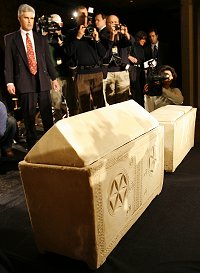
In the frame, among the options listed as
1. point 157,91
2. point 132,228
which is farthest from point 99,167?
point 157,91

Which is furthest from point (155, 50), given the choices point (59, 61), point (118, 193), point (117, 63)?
point (118, 193)

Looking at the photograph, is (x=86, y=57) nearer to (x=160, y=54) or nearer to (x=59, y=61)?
(x=59, y=61)

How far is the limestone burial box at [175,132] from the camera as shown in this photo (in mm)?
2618

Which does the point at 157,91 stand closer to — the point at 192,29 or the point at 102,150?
the point at 192,29

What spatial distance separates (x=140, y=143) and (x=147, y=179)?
280mm

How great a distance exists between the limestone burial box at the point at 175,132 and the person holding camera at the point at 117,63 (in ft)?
4.43

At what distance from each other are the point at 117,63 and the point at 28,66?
148 cm

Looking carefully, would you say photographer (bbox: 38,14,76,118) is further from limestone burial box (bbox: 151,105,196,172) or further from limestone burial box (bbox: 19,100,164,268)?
limestone burial box (bbox: 19,100,164,268)

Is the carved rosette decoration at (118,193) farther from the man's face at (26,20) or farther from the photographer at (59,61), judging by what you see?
the photographer at (59,61)

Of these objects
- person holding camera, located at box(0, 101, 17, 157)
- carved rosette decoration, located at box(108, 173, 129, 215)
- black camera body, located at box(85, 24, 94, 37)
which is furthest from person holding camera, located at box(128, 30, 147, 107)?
carved rosette decoration, located at box(108, 173, 129, 215)

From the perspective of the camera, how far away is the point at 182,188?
94.3 inches

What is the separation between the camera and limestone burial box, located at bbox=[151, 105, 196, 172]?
2.62m

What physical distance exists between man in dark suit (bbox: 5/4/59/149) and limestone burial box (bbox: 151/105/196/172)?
123 centimetres

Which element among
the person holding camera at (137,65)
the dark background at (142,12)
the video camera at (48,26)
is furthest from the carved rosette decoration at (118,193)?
the dark background at (142,12)
